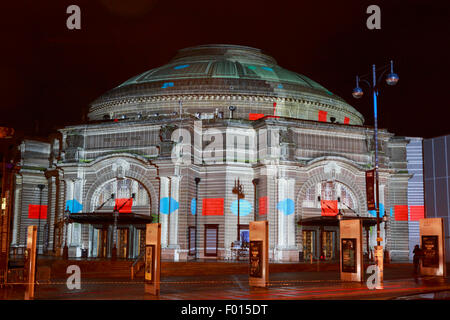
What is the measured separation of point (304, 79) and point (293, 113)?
28.1 ft

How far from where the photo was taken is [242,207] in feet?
166

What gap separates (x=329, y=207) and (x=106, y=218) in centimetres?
1923

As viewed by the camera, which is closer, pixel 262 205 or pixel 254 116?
pixel 262 205

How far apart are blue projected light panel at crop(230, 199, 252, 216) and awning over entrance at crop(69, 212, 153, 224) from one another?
275 inches

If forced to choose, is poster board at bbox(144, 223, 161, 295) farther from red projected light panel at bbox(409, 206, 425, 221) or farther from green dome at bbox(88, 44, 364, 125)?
A: red projected light panel at bbox(409, 206, 425, 221)

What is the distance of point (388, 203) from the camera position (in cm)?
5344

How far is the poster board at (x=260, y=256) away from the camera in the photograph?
27219mm

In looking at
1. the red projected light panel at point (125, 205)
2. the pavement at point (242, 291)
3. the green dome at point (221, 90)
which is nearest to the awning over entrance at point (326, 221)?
the green dome at point (221, 90)

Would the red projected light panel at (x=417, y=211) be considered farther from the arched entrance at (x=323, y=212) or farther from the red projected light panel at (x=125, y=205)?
the red projected light panel at (x=125, y=205)

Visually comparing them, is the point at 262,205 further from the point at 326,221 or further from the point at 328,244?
the point at 328,244

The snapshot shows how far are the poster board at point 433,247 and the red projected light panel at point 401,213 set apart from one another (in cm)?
1891

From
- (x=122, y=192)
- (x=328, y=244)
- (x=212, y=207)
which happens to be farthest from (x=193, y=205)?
(x=328, y=244)
